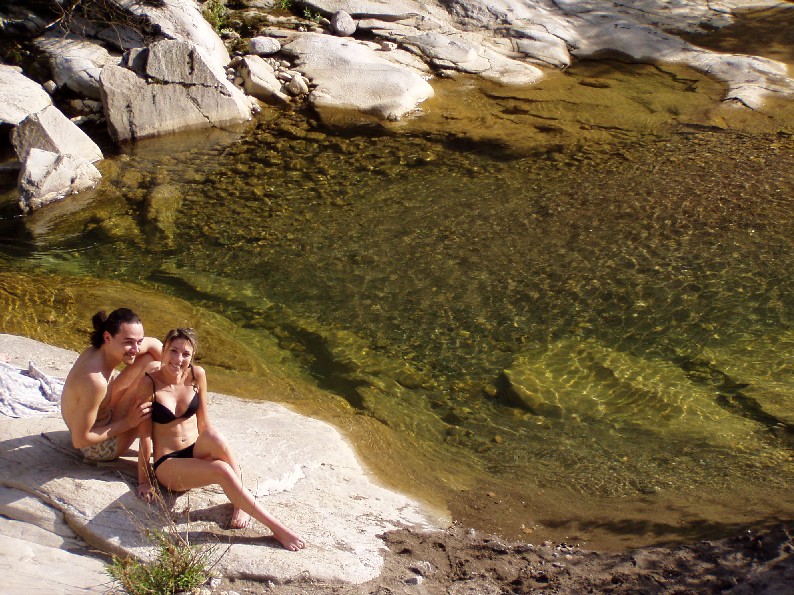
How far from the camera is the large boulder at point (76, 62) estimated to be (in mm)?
12156

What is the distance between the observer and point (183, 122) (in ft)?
38.3

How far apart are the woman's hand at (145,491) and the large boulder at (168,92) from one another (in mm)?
8107

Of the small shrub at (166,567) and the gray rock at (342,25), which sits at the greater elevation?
the gray rock at (342,25)

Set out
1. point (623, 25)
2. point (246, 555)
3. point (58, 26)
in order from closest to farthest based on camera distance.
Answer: point (246, 555), point (58, 26), point (623, 25)

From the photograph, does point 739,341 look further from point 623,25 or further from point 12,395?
point 623,25

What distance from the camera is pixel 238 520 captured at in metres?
4.18

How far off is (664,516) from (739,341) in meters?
2.45

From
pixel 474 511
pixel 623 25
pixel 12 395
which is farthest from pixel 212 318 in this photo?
pixel 623 25

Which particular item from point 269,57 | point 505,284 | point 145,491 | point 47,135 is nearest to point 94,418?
point 145,491

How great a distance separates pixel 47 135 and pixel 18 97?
4.94 feet

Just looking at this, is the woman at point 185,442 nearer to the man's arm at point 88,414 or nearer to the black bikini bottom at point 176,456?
the black bikini bottom at point 176,456

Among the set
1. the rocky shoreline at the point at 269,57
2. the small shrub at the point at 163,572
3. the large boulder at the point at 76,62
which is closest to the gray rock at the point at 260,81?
the rocky shoreline at the point at 269,57

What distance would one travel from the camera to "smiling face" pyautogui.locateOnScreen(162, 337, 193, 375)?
420cm

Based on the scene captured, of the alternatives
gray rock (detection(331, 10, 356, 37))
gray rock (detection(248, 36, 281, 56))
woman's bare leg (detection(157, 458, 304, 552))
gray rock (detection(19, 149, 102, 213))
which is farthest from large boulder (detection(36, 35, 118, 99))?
woman's bare leg (detection(157, 458, 304, 552))
